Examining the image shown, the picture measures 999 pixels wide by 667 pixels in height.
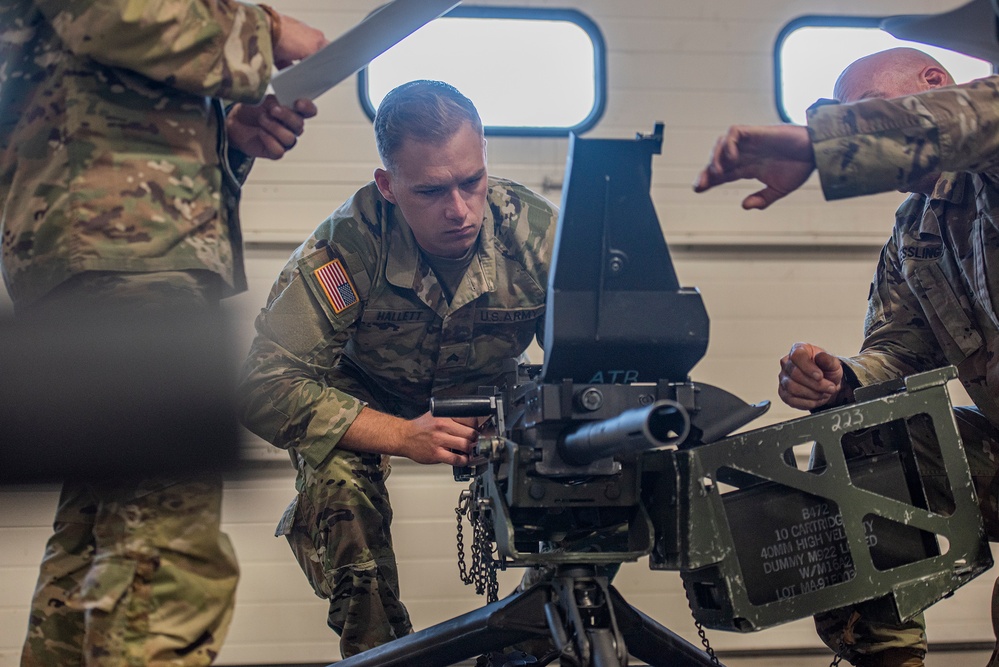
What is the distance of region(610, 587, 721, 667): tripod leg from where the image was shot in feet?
5.54

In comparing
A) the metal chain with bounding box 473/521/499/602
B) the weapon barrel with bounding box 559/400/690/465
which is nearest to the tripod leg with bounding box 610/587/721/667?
the metal chain with bounding box 473/521/499/602

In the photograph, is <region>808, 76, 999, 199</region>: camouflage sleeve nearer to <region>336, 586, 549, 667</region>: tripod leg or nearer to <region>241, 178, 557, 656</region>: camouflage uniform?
<region>336, 586, 549, 667</region>: tripod leg

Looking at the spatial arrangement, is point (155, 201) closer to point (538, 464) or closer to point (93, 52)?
point (93, 52)

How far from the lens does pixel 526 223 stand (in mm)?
2580

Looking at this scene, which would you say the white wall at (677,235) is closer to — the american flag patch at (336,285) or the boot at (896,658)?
the american flag patch at (336,285)

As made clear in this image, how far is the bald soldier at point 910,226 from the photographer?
1531mm

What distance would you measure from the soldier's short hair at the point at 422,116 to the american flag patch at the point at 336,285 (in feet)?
0.96

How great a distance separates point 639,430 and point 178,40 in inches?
33.9

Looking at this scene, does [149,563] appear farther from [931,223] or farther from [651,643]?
[931,223]

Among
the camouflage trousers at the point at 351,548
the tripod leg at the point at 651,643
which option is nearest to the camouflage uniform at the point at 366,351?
the camouflage trousers at the point at 351,548

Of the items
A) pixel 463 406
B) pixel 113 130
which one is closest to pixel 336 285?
pixel 463 406

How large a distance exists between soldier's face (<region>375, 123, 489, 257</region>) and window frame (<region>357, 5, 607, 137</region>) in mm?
1108

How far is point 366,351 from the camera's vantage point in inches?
98.9

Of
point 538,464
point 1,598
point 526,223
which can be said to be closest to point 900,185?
point 538,464
